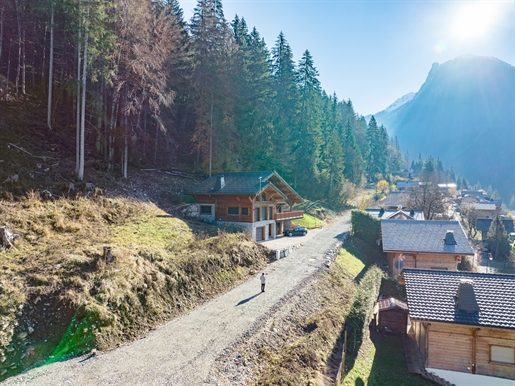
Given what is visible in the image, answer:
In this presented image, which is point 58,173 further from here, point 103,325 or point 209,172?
point 209,172

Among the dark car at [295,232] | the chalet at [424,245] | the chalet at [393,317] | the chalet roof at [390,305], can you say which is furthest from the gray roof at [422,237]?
the chalet at [393,317]

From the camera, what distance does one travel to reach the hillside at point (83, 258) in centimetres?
1048

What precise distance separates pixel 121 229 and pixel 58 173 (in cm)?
668

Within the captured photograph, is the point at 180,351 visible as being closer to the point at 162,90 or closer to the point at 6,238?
the point at 6,238

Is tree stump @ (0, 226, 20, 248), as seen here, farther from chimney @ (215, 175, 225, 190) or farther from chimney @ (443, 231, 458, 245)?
chimney @ (443, 231, 458, 245)

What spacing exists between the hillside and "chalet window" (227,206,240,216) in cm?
372

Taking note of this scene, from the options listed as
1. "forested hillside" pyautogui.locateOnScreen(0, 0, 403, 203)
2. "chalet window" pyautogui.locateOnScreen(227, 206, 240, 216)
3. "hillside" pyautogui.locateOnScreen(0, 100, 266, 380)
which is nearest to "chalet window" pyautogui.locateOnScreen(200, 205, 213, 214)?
"chalet window" pyautogui.locateOnScreen(227, 206, 240, 216)

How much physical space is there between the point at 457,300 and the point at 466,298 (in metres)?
0.44

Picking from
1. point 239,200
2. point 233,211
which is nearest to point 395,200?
point 239,200

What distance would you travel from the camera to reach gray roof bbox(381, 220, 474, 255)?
27.1 metres

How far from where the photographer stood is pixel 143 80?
26.6 m

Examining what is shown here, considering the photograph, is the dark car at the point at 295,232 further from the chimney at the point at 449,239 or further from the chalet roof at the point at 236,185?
the chimney at the point at 449,239

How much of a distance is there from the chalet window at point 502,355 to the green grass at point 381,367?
2991mm

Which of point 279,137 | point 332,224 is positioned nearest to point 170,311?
point 332,224
